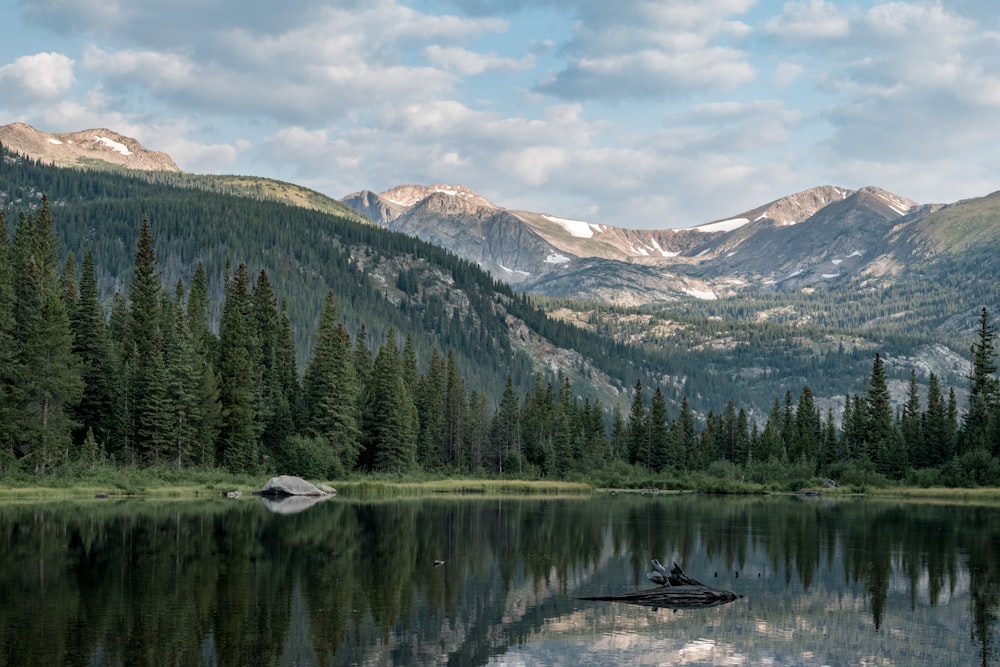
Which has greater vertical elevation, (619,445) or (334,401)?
(334,401)

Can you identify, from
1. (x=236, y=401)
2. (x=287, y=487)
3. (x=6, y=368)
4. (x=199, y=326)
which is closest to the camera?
(x=6, y=368)

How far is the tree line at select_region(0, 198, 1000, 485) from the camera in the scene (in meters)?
94.9

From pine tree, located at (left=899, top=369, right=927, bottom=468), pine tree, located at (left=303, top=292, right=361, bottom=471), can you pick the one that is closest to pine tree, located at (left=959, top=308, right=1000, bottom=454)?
pine tree, located at (left=899, top=369, right=927, bottom=468)

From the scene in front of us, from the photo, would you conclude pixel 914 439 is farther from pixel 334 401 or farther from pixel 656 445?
pixel 334 401

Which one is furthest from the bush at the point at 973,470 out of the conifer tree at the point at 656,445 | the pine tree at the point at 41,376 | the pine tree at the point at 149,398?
the pine tree at the point at 41,376

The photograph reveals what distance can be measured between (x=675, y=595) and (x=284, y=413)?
94.4 meters

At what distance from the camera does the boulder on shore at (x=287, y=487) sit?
10419 centimetres

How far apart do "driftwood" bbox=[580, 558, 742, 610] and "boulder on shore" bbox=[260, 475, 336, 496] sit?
219ft

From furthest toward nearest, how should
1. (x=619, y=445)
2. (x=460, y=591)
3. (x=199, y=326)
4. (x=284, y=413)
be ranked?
1. (x=619, y=445)
2. (x=284, y=413)
3. (x=199, y=326)
4. (x=460, y=591)

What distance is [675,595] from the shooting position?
4059 centimetres

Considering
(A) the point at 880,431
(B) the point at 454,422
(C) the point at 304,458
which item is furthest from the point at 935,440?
(C) the point at 304,458

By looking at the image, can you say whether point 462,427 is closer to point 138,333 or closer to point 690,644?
point 138,333

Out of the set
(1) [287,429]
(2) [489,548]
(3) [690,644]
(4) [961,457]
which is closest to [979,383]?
(4) [961,457]

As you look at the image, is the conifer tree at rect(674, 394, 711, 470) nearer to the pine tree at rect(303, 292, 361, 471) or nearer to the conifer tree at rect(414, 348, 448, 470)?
the conifer tree at rect(414, 348, 448, 470)
